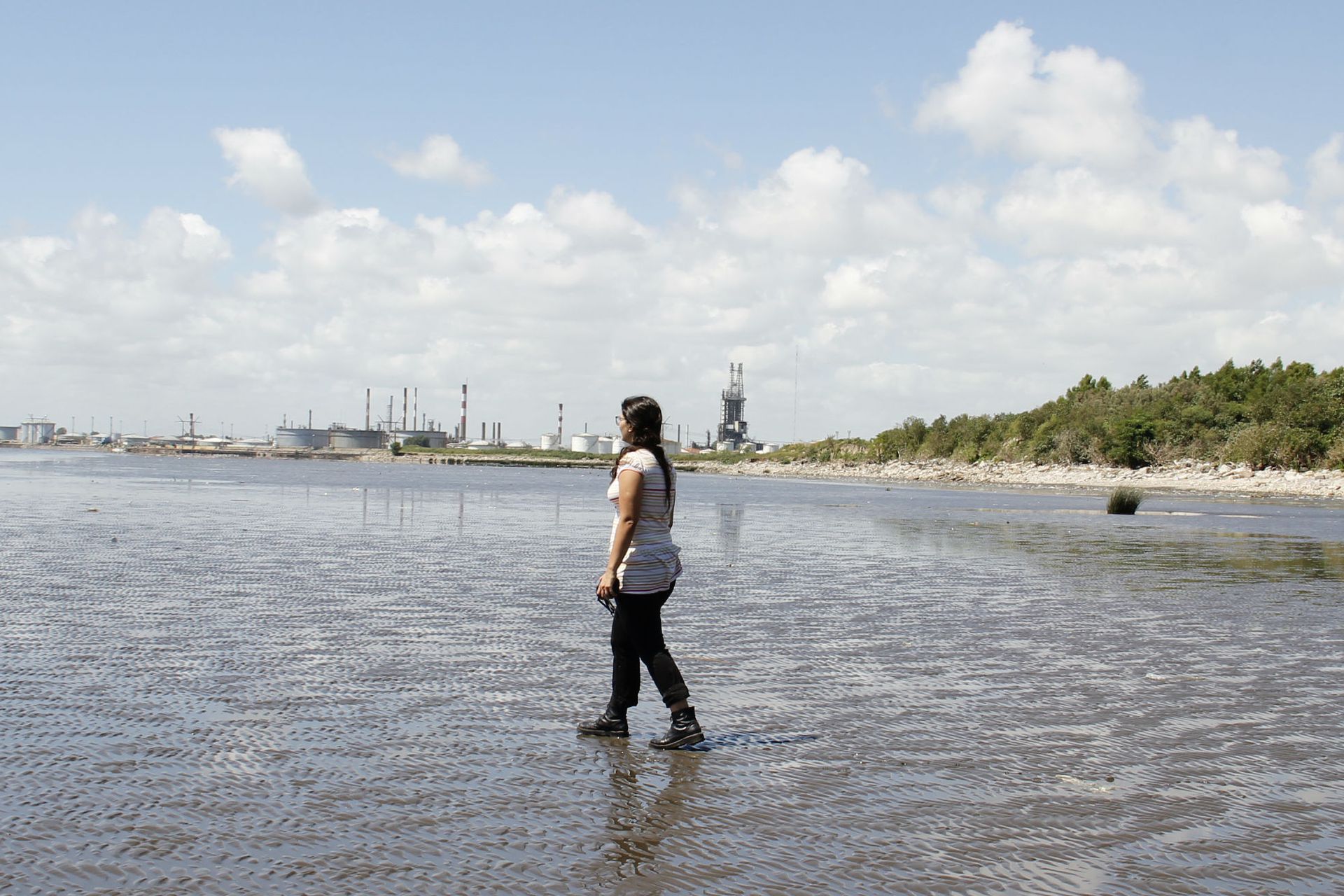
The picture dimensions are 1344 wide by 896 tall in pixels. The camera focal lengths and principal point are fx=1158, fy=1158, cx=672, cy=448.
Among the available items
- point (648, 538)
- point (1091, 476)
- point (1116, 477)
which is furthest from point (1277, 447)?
point (648, 538)

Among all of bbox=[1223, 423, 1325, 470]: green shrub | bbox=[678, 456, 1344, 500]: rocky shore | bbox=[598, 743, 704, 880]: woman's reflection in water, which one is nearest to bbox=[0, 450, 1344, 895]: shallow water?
bbox=[598, 743, 704, 880]: woman's reflection in water

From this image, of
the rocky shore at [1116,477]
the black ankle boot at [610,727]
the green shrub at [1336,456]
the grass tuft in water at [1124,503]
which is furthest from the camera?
the green shrub at [1336,456]

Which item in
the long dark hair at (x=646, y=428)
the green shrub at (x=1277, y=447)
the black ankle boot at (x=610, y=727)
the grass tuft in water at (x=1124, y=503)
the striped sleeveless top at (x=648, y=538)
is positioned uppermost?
the green shrub at (x=1277, y=447)

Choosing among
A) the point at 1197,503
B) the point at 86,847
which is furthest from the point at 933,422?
the point at 86,847

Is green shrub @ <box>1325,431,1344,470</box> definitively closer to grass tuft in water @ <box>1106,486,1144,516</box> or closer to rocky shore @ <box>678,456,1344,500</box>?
A: rocky shore @ <box>678,456,1344,500</box>

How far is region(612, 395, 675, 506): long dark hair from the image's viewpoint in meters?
7.25

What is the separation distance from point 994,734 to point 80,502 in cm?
3212

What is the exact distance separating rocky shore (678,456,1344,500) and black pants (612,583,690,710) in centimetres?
6338

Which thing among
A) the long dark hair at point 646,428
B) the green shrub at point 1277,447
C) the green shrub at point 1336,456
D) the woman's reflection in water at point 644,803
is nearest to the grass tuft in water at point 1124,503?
the long dark hair at point 646,428

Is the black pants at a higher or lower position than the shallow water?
higher

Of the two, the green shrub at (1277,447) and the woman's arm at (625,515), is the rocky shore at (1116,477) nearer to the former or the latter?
the green shrub at (1277,447)

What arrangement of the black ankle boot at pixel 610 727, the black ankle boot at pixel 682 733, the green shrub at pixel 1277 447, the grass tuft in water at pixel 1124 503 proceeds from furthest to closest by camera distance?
the green shrub at pixel 1277 447 → the grass tuft in water at pixel 1124 503 → the black ankle boot at pixel 610 727 → the black ankle boot at pixel 682 733

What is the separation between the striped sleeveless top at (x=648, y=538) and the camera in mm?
7141

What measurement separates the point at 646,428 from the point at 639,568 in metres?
0.89
